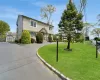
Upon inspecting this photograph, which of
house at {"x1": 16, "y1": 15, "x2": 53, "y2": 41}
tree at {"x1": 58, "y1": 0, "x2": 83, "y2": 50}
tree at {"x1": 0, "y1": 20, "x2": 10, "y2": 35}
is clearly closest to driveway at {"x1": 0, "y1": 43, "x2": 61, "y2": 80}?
tree at {"x1": 58, "y1": 0, "x2": 83, "y2": 50}

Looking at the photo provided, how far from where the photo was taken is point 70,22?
71.7 ft

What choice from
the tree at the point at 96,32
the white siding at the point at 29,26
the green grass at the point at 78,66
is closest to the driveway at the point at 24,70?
the green grass at the point at 78,66

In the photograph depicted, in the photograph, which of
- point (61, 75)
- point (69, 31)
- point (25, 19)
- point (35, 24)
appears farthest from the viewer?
point (35, 24)

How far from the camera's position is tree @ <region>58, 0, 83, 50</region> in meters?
21.9

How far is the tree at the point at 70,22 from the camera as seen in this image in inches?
862

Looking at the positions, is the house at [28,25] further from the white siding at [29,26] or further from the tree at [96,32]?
the tree at [96,32]

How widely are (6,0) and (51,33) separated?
26465 mm

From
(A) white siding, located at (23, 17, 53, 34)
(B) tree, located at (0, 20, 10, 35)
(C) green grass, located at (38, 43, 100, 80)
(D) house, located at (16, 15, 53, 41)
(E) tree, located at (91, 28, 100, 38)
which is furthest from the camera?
(B) tree, located at (0, 20, 10, 35)

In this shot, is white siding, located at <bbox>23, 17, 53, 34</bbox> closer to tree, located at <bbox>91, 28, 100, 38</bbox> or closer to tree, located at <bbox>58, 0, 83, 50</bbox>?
tree, located at <bbox>91, 28, 100, 38</bbox>

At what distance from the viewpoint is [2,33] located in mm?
61344

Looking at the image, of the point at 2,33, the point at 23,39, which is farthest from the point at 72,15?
the point at 2,33

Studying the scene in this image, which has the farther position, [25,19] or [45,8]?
[45,8]

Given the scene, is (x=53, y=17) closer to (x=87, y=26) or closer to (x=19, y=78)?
(x=87, y=26)

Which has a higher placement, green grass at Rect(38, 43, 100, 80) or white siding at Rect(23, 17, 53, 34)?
white siding at Rect(23, 17, 53, 34)
